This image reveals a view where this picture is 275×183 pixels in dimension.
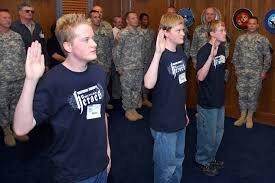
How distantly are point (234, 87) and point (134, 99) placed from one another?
5.03 ft

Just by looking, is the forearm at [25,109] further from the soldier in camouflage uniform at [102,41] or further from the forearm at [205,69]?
the soldier in camouflage uniform at [102,41]

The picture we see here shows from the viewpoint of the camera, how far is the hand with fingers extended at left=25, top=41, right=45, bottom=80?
138 centimetres

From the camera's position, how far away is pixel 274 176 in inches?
125

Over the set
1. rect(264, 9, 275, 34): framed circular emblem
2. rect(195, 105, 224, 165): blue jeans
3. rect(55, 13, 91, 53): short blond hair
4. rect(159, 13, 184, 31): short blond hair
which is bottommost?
rect(195, 105, 224, 165): blue jeans

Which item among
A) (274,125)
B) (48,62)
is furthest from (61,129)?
(274,125)

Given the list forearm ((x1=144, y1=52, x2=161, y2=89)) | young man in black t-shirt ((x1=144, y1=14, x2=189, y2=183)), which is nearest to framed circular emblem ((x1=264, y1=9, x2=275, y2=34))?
young man in black t-shirt ((x1=144, y1=14, x2=189, y2=183))

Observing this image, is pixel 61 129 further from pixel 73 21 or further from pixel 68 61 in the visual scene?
pixel 73 21

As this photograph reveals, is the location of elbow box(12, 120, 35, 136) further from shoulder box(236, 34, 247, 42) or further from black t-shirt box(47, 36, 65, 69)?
shoulder box(236, 34, 247, 42)

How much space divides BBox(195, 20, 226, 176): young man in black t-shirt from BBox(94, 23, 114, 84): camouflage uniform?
2.36m

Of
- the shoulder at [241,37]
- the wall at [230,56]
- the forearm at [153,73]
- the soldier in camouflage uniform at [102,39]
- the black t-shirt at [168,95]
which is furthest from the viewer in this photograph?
the soldier in camouflage uniform at [102,39]

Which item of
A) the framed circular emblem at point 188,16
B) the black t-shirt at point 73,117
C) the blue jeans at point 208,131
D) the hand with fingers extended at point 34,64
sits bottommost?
the blue jeans at point 208,131

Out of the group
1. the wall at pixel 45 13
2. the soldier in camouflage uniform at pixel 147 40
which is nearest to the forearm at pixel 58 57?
the wall at pixel 45 13

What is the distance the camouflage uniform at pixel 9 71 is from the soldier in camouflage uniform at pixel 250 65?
2.87 m

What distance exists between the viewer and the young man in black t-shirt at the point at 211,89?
9.55ft
